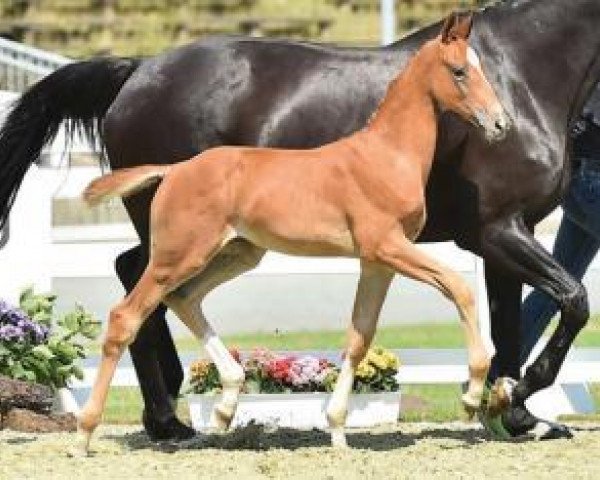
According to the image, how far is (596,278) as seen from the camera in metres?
12.9

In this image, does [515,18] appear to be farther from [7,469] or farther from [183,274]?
[7,469]

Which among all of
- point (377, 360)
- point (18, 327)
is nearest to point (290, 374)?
point (377, 360)

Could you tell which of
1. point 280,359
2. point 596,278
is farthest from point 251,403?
point 596,278

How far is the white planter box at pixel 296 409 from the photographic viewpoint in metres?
8.57

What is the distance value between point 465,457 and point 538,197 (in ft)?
3.61

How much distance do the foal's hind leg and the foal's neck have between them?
38 cm

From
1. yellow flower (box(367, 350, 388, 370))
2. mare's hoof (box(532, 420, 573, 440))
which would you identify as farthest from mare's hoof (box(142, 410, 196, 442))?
mare's hoof (box(532, 420, 573, 440))

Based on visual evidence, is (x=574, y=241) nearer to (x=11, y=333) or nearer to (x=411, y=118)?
(x=411, y=118)

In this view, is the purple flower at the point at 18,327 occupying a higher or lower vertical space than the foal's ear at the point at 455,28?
lower

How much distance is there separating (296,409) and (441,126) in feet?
5.42

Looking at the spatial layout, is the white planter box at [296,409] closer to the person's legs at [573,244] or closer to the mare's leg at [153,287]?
the person's legs at [573,244]

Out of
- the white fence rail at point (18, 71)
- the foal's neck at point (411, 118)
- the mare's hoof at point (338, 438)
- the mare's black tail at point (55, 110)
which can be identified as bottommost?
the white fence rail at point (18, 71)

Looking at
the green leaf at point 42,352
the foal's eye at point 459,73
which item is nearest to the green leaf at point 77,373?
the green leaf at point 42,352

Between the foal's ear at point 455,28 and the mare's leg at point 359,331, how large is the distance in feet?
2.97
